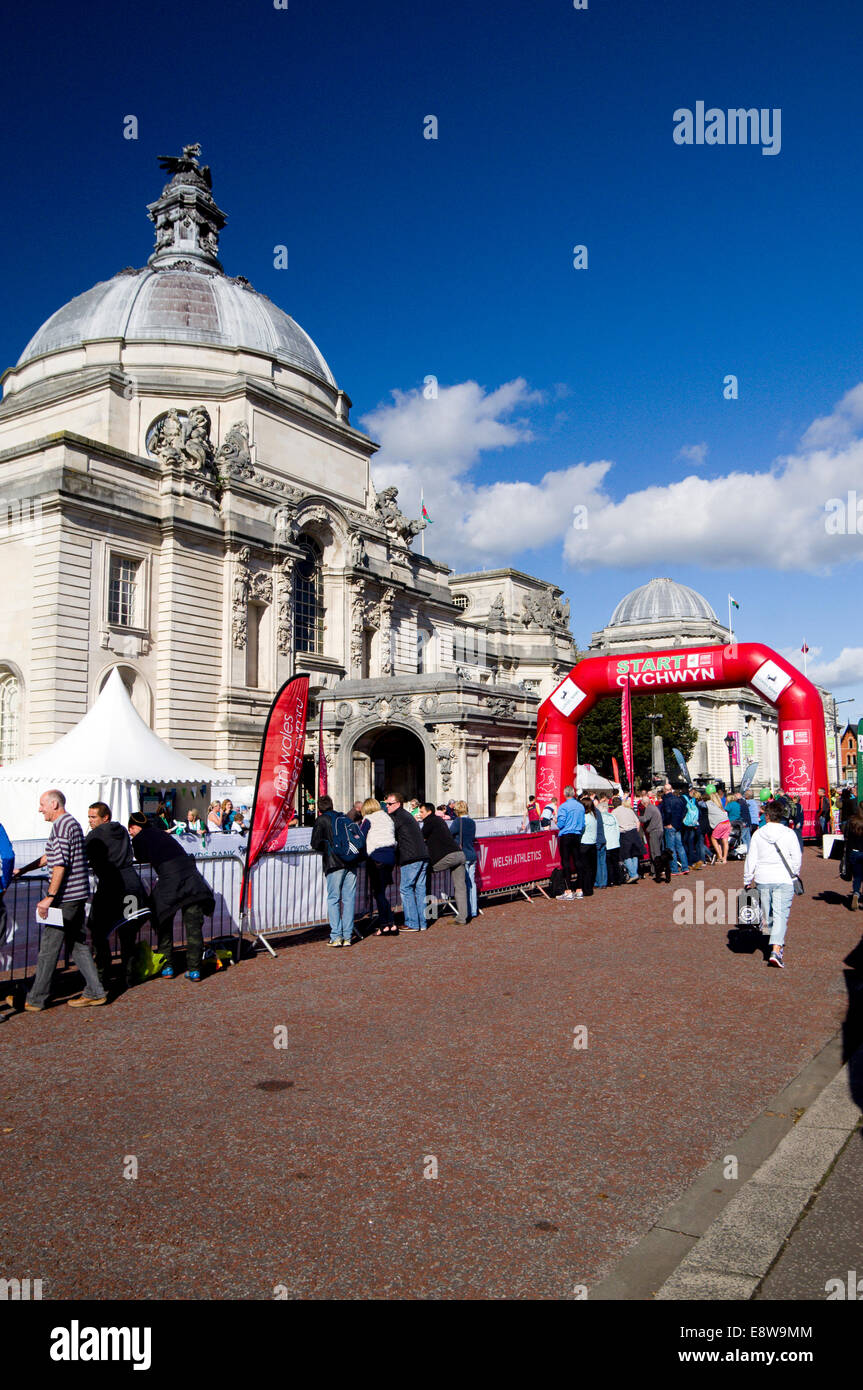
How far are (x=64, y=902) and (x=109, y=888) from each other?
2.17 feet

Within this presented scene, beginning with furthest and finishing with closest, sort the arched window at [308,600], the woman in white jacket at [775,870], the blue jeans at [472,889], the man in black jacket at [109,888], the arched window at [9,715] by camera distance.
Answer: the arched window at [308,600], the arched window at [9,715], the blue jeans at [472,889], the woman in white jacket at [775,870], the man in black jacket at [109,888]

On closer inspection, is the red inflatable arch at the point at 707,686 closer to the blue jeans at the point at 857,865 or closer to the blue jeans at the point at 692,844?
the blue jeans at the point at 692,844

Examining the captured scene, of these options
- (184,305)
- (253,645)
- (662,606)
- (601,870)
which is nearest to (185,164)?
(184,305)

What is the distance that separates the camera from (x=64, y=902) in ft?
30.1

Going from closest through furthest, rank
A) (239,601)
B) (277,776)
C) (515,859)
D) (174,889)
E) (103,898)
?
(103,898)
(174,889)
(277,776)
(515,859)
(239,601)

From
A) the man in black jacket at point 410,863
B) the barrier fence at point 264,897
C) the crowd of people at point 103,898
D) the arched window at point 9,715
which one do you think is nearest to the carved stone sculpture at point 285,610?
the arched window at point 9,715

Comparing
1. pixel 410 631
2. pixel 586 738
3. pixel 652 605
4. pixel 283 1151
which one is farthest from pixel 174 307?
pixel 652 605

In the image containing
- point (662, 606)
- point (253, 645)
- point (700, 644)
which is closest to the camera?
point (253, 645)

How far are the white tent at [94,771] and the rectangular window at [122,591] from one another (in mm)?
9466

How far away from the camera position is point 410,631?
147 feet

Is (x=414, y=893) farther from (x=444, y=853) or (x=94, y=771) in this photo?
(x=94, y=771)

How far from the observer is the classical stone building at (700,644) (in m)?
85.0
